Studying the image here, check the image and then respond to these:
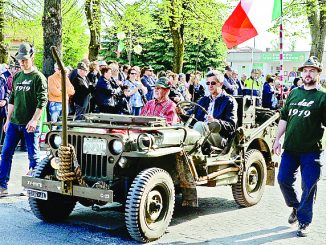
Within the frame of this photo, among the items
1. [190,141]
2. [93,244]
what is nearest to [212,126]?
[190,141]

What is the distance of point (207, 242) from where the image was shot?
5688 millimetres

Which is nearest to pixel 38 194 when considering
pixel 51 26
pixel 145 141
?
pixel 145 141

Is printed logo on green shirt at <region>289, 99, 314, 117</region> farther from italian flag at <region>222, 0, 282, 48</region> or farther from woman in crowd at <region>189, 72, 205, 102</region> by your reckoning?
woman in crowd at <region>189, 72, 205, 102</region>

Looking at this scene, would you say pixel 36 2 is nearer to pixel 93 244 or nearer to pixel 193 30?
pixel 193 30

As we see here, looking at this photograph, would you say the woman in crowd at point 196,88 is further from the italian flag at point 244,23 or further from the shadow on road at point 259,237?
the shadow on road at point 259,237

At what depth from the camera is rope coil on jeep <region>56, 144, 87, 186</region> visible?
5.62 meters

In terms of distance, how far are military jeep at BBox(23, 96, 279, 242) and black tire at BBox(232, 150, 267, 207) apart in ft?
1.69

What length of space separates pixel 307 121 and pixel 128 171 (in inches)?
80.9

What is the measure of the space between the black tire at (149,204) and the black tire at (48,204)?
3.53ft

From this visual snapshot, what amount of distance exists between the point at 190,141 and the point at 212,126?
442mm

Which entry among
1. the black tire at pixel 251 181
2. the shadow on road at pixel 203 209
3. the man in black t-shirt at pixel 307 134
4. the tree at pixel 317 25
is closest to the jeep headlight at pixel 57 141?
the shadow on road at pixel 203 209

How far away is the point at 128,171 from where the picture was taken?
5859 millimetres

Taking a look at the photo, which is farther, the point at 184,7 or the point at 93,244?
the point at 184,7

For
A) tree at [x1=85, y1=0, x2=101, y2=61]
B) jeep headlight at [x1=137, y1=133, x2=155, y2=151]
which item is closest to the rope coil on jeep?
jeep headlight at [x1=137, y1=133, x2=155, y2=151]
